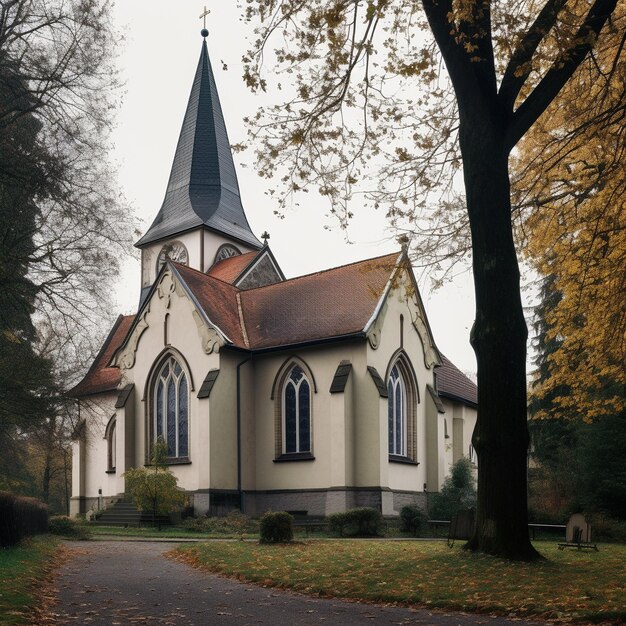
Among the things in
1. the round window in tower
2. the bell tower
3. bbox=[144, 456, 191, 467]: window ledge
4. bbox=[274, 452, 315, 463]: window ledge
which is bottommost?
bbox=[144, 456, 191, 467]: window ledge

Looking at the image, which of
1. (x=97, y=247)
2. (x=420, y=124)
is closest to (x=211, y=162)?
(x=97, y=247)

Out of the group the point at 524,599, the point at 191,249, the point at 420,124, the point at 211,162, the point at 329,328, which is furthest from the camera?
the point at 211,162

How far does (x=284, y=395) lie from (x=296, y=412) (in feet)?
2.88

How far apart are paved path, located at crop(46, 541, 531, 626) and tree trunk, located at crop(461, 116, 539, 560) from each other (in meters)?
3.17

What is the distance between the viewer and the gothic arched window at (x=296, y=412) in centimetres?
2838

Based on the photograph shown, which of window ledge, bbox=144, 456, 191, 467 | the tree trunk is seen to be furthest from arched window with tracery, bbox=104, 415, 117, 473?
the tree trunk

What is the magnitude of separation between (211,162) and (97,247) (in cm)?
2832

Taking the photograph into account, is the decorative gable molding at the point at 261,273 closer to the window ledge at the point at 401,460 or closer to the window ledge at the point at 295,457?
the window ledge at the point at 295,457

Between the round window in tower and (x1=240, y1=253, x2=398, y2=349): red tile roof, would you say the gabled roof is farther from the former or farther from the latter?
the round window in tower

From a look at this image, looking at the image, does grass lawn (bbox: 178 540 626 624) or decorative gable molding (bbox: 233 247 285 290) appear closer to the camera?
grass lawn (bbox: 178 540 626 624)

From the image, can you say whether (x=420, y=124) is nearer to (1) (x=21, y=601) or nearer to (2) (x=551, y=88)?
(2) (x=551, y=88)

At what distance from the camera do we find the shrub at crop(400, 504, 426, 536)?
23.6 metres

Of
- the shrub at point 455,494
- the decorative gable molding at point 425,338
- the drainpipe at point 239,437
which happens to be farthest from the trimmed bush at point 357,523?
the decorative gable molding at point 425,338

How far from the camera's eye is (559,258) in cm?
1667
